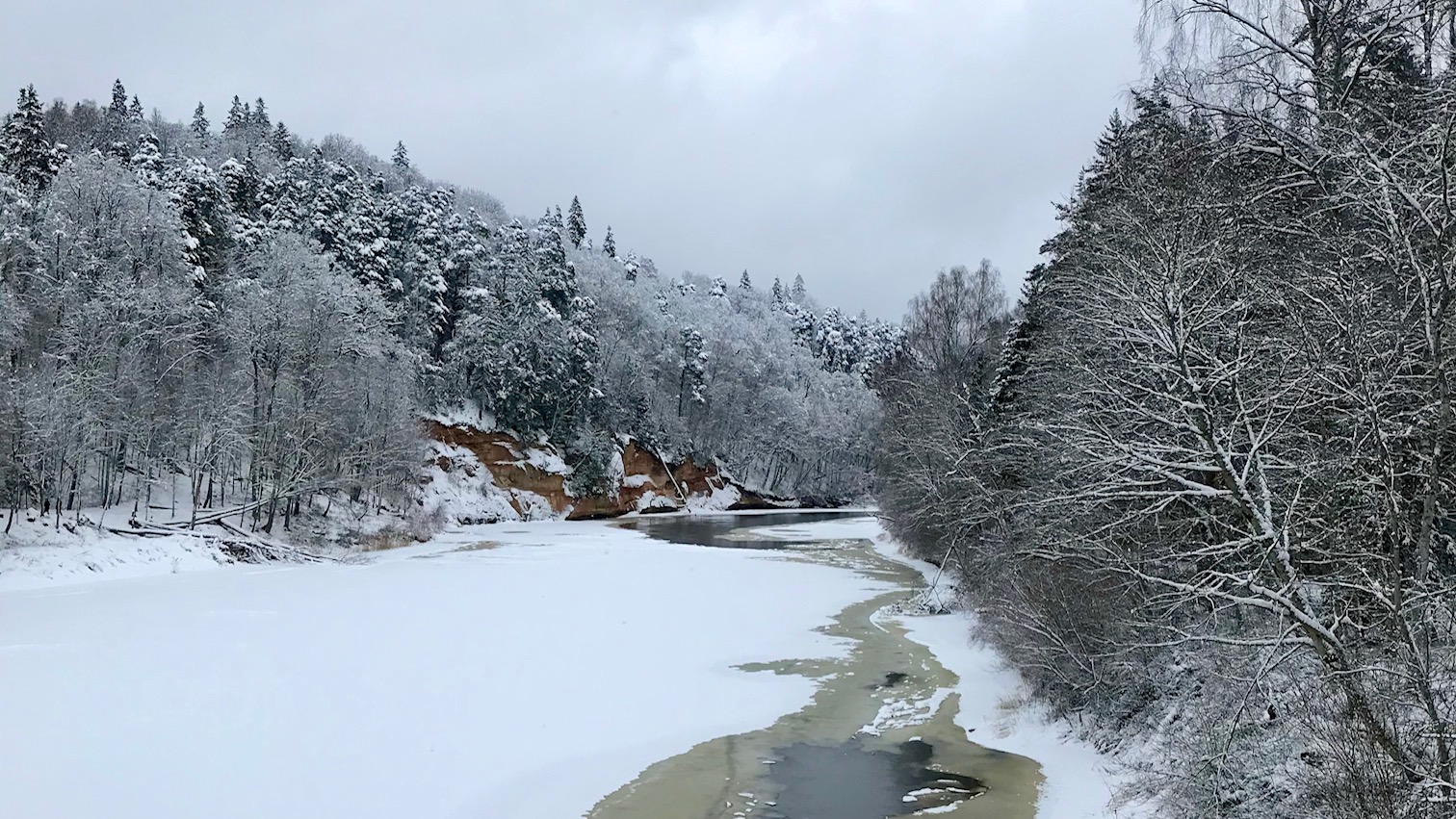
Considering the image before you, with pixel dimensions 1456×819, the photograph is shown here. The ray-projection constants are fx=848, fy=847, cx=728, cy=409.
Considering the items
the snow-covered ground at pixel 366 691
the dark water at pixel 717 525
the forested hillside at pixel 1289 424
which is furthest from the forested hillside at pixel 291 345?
the forested hillside at pixel 1289 424

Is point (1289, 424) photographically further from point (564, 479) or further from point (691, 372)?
point (691, 372)

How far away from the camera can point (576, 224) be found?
3944 inches

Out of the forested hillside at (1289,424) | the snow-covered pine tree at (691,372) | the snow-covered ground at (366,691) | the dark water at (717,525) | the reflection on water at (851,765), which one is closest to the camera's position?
the forested hillside at (1289,424)

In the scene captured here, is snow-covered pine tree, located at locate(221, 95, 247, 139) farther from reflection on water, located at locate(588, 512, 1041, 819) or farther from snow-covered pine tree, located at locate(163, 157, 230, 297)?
reflection on water, located at locate(588, 512, 1041, 819)

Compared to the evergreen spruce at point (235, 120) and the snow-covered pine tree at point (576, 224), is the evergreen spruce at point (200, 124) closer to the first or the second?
the evergreen spruce at point (235, 120)

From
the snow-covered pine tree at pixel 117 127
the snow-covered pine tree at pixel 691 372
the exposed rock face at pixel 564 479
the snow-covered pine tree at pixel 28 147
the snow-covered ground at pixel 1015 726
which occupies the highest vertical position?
the snow-covered pine tree at pixel 117 127

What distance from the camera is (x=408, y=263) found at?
161 feet

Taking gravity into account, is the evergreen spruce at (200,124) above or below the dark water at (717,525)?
above

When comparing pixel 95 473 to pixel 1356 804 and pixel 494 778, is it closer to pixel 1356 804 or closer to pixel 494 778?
pixel 494 778

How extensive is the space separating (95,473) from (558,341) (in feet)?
→ 94.6

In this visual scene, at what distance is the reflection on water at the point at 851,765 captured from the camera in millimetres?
8219

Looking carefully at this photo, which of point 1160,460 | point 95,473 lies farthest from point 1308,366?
point 95,473

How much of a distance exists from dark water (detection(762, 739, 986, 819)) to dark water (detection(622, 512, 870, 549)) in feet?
82.1

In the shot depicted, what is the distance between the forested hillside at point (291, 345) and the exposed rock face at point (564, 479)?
54.4 inches
